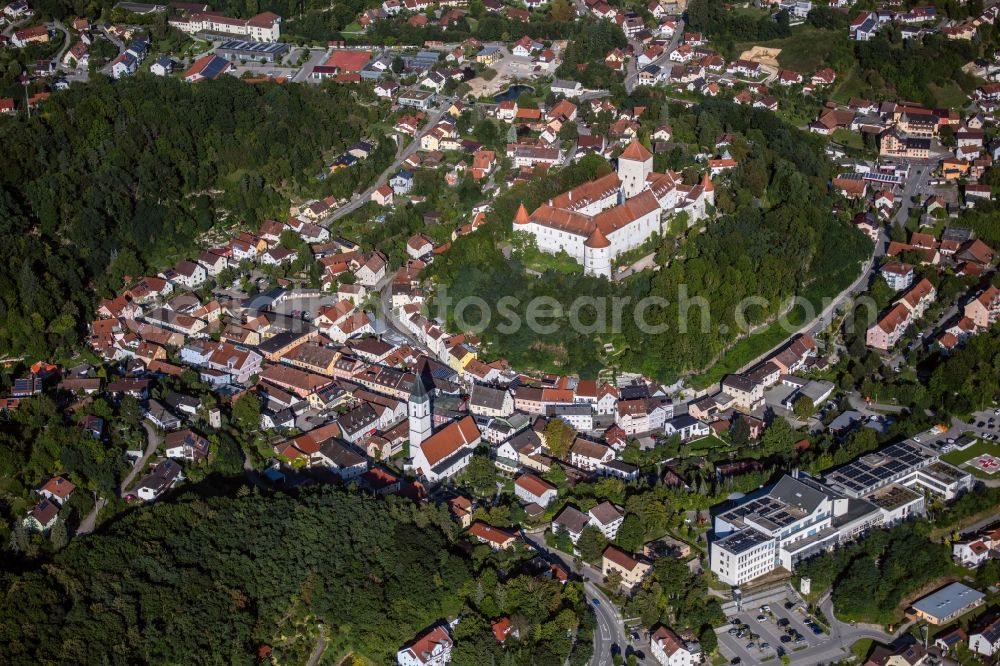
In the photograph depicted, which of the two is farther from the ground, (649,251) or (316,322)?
(649,251)

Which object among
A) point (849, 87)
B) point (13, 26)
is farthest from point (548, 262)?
point (13, 26)

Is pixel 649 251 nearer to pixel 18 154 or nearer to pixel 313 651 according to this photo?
pixel 313 651

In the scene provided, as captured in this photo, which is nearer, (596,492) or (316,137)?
(596,492)

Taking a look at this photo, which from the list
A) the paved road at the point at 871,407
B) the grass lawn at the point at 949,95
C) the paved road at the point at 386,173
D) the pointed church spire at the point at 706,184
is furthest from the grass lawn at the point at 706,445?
the grass lawn at the point at 949,95

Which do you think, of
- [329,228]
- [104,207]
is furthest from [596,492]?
[104,207]

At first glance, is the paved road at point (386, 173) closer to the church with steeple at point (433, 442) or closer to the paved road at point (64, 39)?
the church with steeple at point (433, 442)

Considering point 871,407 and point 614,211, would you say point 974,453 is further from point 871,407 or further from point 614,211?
point 614,211
